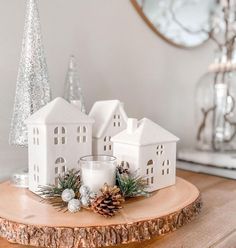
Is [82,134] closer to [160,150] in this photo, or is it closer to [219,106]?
[160,150]

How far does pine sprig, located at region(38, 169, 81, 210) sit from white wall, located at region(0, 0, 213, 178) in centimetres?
22

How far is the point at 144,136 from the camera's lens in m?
0.61

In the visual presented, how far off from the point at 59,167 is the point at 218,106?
739mm

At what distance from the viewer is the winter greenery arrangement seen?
1.64 ft

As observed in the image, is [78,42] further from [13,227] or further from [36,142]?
[13,227]

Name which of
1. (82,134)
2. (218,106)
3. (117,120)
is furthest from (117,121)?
(218,106)

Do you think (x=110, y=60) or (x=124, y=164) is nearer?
(x=124, y=164)

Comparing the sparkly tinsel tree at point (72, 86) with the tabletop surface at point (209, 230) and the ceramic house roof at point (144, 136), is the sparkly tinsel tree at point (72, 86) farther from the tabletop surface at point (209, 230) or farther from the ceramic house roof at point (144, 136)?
the tabletop surface at point (209, 230)

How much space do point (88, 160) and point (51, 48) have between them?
0.37 m

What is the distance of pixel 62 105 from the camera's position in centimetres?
60

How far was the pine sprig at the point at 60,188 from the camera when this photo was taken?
22.1 inches

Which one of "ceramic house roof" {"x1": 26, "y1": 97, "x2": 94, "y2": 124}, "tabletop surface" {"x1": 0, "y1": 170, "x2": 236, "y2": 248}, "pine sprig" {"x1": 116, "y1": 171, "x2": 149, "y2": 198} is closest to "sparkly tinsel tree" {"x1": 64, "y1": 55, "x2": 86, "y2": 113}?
"ceramic house roof" {"x1": 26, "y1": 97, "x2": 94, "y2": 124}

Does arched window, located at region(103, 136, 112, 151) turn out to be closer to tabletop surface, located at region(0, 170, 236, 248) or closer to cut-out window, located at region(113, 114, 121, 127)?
cut-out window, located at region(113, 114, 121, 127)

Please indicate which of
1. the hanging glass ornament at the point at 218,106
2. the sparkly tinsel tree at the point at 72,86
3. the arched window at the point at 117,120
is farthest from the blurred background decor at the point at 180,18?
the arched window at the point at 117,120
